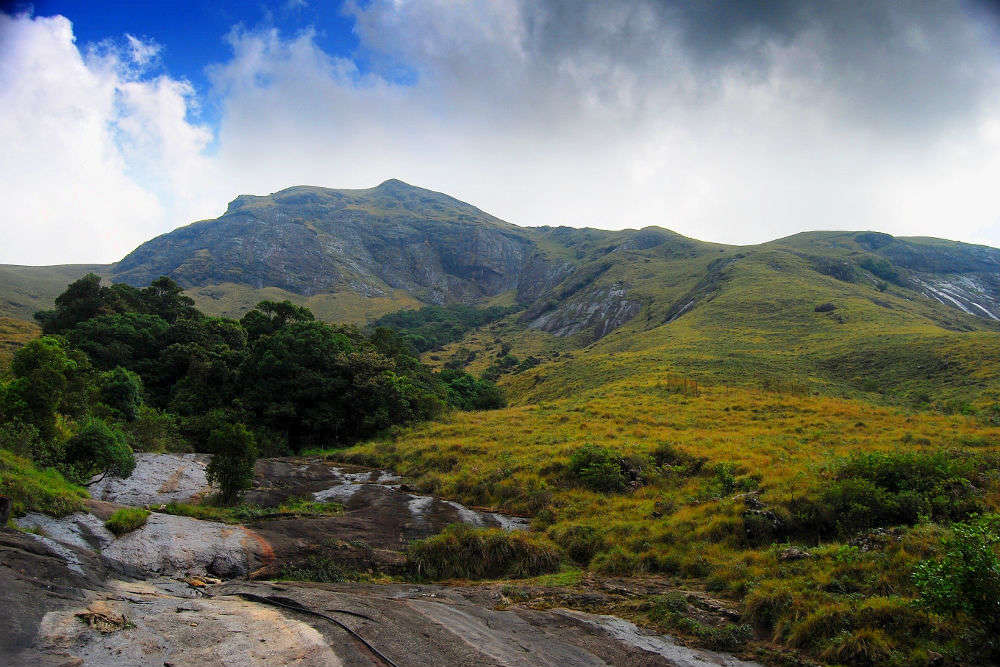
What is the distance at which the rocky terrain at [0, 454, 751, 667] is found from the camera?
5.97 meters

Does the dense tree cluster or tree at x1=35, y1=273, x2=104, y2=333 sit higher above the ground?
tree at x1=35, y1=273, x2=104, y2=333

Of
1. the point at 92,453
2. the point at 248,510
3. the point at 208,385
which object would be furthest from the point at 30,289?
the point at 248,510

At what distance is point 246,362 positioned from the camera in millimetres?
37812

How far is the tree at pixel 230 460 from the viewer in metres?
16.4

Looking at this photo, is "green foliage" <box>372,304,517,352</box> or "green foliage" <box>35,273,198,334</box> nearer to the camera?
"green foliage" <box>35,273,198,334</box>

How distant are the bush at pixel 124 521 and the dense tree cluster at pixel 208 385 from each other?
19.7 ft

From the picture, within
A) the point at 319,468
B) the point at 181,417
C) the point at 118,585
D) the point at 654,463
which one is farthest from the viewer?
the point at 181,417

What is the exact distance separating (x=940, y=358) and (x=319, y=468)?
177ft

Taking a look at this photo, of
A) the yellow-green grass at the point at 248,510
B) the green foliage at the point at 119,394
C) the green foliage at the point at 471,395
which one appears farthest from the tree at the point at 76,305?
the yellow-green grass at the point at 248,510

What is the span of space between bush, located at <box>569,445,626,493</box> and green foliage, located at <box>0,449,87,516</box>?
15987mm

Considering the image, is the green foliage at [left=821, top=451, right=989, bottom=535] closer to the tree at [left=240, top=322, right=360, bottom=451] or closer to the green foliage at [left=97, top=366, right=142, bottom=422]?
the tree at [left=240, top=322, right=360, bottom=451]

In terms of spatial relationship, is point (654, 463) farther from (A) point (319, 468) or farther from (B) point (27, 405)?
(B) point (27, 405)

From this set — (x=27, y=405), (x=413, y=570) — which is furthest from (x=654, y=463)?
(x=27, y=405)

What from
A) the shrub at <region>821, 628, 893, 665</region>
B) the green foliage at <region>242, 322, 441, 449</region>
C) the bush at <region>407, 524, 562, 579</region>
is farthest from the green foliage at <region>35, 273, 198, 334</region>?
the shrub at <region>821, 628, 893, 665</region>
